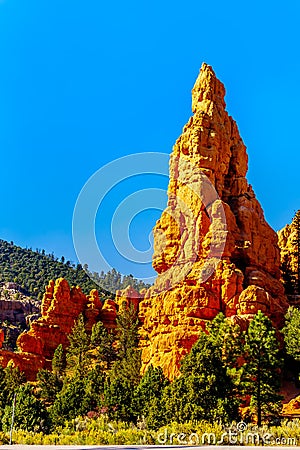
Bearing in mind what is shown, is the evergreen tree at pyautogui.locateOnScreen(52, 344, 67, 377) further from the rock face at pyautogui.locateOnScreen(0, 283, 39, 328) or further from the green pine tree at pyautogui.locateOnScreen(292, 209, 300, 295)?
the rock face at pyautogui.locateOnScreen(0, 283, 39, 328)

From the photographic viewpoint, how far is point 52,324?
66.6 m

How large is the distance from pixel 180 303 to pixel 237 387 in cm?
1359

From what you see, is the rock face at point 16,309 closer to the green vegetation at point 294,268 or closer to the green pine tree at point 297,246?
the green vegetation at point 294,268

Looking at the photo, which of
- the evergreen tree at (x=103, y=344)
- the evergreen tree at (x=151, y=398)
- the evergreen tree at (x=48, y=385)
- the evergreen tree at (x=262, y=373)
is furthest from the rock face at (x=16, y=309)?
the evergreen tree at (x=262, y=373)

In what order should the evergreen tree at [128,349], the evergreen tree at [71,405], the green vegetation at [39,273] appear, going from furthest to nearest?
the green vegetation at [39,273], the evergreen tree at [128,349], the evergreen tree at [71,405]

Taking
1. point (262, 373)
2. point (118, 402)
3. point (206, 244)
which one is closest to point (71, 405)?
point (118, 402)

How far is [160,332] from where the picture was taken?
5209 centimetres

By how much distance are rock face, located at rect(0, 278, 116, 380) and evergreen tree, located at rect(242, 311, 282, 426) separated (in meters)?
Answer: 27.9

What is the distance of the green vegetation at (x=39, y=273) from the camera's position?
Result: 11225 centimetres

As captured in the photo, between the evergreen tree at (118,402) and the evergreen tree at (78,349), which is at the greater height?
the evergreen tree at (78,349)

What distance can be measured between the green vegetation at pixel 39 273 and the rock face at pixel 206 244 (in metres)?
41.4

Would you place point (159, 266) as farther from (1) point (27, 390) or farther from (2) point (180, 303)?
(1) point (27, 390)

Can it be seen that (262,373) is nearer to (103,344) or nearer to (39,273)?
(103,344)

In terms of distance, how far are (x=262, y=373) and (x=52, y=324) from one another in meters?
33.3
